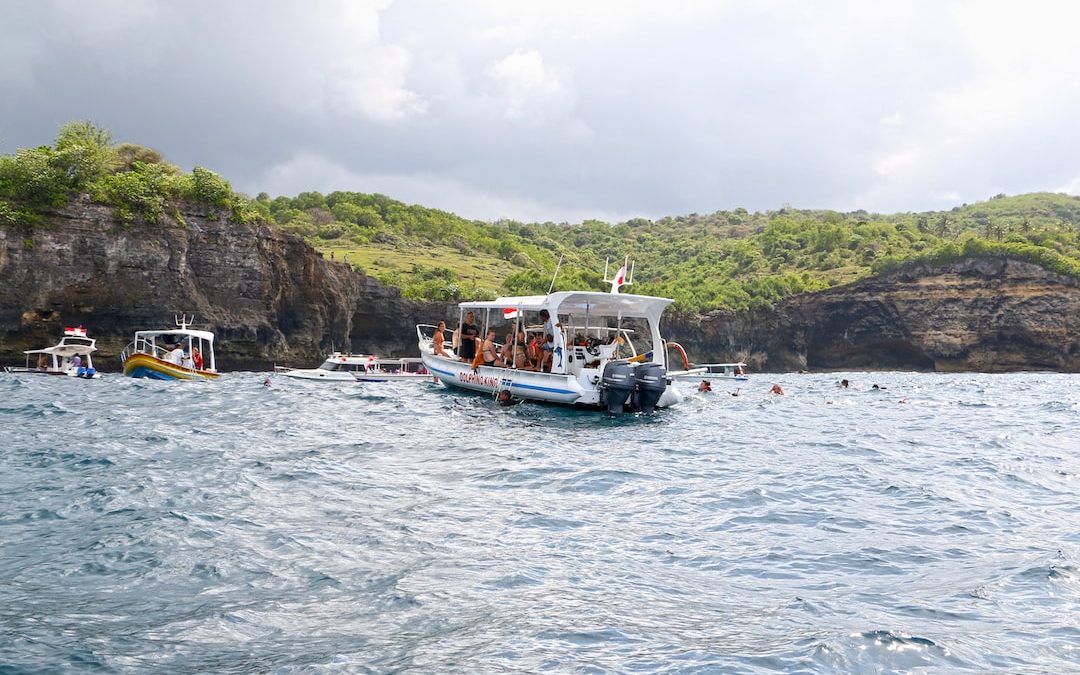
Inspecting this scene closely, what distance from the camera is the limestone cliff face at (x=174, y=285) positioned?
4738cm

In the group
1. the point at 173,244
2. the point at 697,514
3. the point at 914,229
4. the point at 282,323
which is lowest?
the point at 697,514

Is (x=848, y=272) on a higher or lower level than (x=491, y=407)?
higher

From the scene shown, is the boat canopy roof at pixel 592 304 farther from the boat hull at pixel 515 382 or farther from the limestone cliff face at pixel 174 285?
the limestone cliff face at pixel 174 285

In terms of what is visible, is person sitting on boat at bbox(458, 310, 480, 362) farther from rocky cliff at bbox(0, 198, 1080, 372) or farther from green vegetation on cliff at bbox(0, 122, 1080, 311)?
Answer: green vegetation on cliff at bbox(0, 122, 1080, 311)

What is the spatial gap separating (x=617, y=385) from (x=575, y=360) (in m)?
3.13

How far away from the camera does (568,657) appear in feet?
18.8

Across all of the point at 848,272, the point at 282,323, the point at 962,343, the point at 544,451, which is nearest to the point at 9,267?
the point at 282,323

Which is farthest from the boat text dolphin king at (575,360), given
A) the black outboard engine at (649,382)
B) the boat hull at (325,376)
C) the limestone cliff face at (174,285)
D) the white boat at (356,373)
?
the limestone cliff face at (174,285)

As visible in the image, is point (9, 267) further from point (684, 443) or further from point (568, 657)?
point (568, 657)

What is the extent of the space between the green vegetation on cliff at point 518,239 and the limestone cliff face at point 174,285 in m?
1.45

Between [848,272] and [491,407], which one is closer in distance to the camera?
[491,407]

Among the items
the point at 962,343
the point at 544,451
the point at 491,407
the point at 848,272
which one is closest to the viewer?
the point at 544,451

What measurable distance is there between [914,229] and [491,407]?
11121cm

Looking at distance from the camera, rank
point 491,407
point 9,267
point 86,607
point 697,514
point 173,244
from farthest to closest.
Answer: point 173,244
point 9,267
point 491,407
point 697,514
point 86,607
